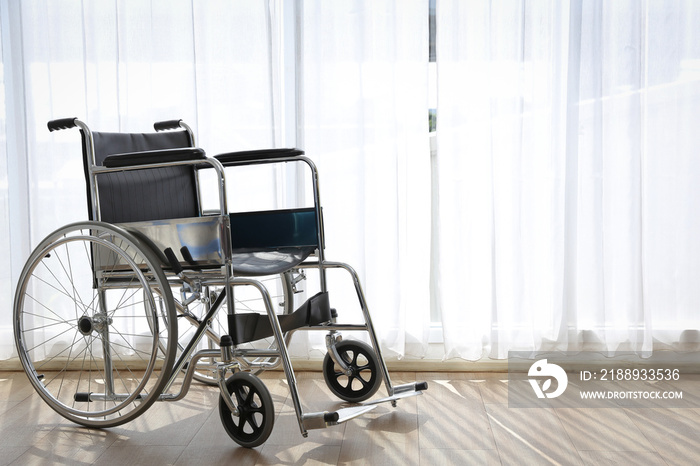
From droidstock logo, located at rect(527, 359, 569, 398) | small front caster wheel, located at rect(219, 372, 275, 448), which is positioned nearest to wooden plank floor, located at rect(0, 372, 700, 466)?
small front caster wheel, located at rect(219, 372, 275, 448)

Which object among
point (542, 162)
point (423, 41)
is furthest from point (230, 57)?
point (542, 162)

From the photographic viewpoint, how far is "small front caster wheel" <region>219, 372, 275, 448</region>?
1.78 meters

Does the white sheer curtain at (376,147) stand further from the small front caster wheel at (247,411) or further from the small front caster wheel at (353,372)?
the small front caster wheel at (247,411)

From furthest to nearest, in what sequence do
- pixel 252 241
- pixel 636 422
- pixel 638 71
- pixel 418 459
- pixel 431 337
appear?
pixel 431 337 → pixel 638 71 → pixel 252 241 → pixel 636 422 → pixel 418 459

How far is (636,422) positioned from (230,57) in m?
1.76

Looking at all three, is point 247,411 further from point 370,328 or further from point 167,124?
point 167,124

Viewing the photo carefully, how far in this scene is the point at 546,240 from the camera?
8.30 ft

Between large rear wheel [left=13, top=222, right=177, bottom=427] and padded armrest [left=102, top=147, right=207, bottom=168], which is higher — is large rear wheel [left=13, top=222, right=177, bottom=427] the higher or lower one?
the lower one

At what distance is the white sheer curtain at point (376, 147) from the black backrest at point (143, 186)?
0.49 meters

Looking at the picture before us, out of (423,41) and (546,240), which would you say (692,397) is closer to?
(546,240)


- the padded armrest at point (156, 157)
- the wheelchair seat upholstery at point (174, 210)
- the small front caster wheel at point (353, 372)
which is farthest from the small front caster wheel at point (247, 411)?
the padded armrest at point (156, 157)

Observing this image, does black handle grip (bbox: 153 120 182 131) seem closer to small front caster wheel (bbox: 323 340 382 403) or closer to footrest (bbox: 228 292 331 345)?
footrest (bbox: 228 292 331 345)

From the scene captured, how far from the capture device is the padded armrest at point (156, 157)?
1754 millimetres

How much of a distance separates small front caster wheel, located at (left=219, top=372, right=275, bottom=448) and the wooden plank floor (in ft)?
0.13
